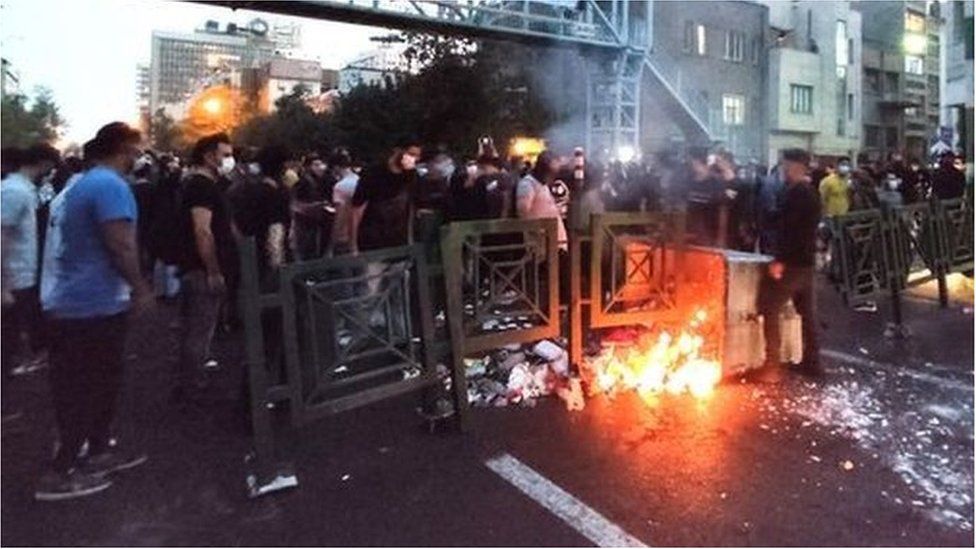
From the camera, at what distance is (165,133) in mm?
12695

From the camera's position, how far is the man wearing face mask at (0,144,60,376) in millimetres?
4848

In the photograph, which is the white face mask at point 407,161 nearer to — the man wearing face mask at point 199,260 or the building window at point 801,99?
the man wearing face mask at point 199,260

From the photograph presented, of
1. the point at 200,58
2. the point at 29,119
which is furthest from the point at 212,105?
the point at 29,119

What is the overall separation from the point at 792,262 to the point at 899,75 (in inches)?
1951

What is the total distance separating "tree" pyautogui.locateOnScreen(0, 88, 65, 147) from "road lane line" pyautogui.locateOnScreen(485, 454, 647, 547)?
2.90 metres

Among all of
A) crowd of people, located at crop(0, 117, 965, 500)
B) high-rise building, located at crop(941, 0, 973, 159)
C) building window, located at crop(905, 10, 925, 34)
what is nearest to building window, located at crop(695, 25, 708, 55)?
high-rise building, located at crop(941, 0, 973, 159)

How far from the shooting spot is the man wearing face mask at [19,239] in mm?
4848

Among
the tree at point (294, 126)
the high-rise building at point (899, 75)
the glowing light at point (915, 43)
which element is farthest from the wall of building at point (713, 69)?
the glowing light at point (915, 43)

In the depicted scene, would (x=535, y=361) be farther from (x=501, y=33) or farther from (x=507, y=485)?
(x=501, y=33)

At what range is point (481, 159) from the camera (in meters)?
9.66

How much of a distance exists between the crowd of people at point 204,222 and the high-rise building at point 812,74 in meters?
26.9

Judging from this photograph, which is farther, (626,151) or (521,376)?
(626,151)

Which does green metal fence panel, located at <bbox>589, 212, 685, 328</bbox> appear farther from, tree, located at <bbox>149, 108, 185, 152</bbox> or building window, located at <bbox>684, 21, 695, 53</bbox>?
building window, located at <bbox>684, 21, 695, 53</bbox>

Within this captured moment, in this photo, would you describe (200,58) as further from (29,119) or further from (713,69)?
(713,69)
